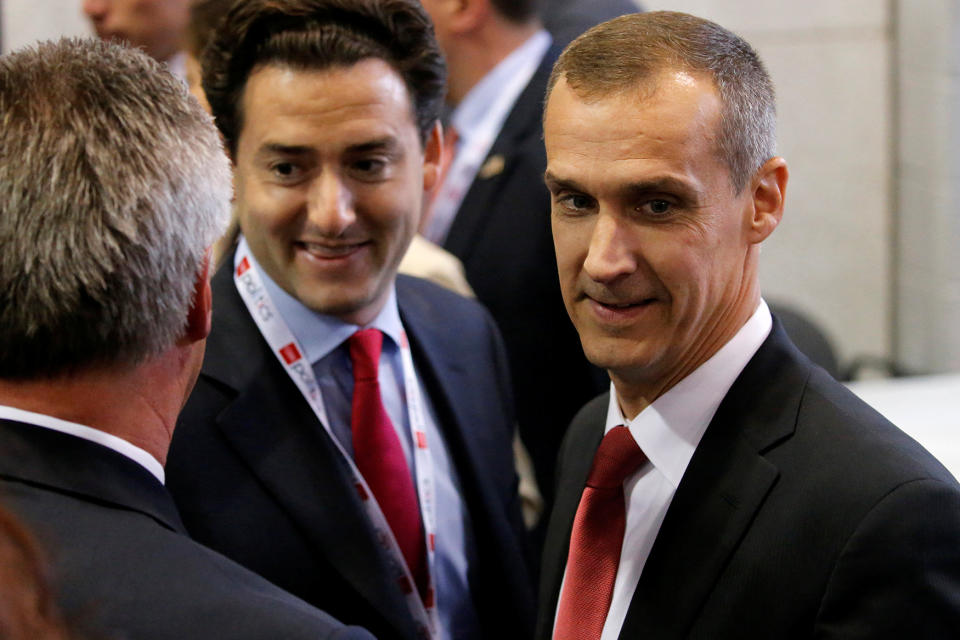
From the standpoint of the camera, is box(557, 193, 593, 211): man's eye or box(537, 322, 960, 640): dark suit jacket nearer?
box(537, 322, 960, 640): dark suit jacket

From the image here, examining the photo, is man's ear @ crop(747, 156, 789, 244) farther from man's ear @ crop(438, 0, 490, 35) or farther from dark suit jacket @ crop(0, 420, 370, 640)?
man's ear @ crop(438, 0, 490, 35)

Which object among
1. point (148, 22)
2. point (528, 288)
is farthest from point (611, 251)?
point (148, 22)

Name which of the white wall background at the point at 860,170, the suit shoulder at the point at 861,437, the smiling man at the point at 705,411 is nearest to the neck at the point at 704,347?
the smiling man at the point at 705,411

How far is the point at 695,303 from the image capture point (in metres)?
1.46

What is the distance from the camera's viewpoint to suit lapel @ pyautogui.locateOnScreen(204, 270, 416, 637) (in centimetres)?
181

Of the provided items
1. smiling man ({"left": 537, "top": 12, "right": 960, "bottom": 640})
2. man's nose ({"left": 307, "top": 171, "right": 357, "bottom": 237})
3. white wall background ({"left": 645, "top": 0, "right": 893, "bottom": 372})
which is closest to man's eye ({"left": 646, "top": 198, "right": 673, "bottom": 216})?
smiling man ({"left": 537, "top": 12, "right": 960, "bottom": 640})

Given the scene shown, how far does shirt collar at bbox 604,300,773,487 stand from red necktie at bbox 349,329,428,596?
0.55m

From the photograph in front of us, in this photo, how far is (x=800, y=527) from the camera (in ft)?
4.33

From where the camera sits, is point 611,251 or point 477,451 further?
point 477,451

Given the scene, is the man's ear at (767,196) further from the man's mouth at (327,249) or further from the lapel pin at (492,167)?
the lapel pin at (492,167)

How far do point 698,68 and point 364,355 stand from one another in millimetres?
816

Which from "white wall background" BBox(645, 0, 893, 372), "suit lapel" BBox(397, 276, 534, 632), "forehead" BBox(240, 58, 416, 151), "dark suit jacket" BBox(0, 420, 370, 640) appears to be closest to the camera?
"dark suit jacket" BBox(0, 420, 370, 640)

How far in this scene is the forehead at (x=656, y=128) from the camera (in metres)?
1.40

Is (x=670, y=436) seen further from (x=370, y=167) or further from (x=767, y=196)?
(x=370, y=167)
